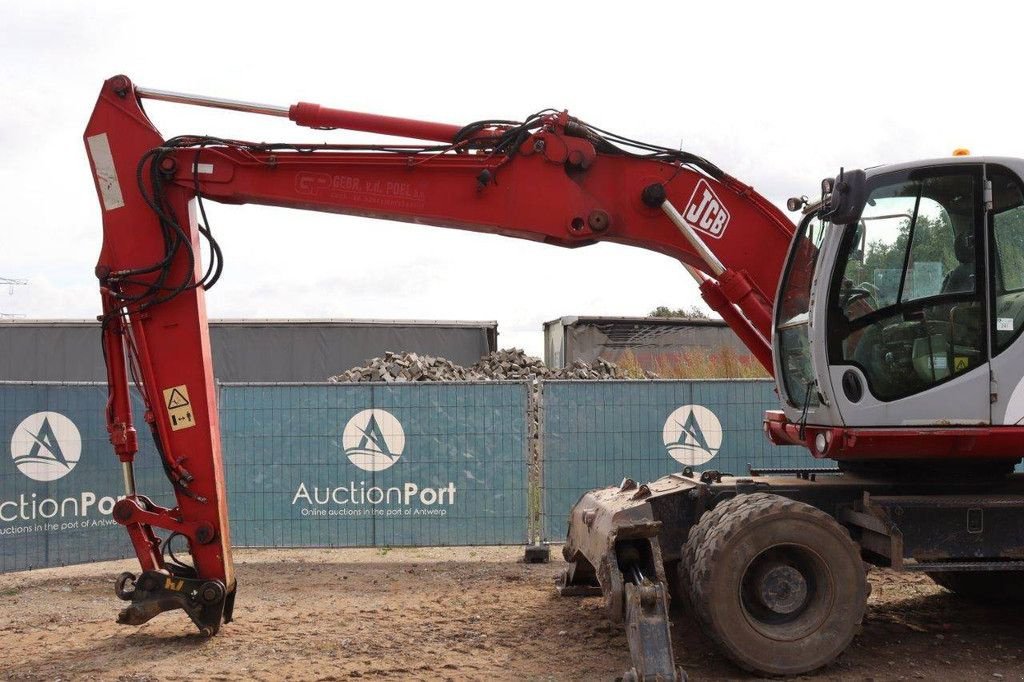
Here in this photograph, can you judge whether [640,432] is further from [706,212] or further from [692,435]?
[706,212]

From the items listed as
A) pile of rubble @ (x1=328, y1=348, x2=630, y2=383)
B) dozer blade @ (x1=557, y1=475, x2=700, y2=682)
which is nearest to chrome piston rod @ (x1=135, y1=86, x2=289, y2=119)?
dozer blade @ (x1=557, y1=475, x2=700, y2=682)

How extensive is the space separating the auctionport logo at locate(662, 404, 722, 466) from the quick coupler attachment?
5.70 metres

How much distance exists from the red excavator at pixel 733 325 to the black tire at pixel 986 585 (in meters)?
1.08

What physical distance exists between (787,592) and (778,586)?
8cm

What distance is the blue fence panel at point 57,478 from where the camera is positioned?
10.2 m

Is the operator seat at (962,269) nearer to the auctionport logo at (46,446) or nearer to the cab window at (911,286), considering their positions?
the cab window at (911,286)

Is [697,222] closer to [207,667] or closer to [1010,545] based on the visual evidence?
[1010,545]

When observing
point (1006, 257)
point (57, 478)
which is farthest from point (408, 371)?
point (1006, 257)

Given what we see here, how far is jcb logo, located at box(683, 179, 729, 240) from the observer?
280 inches

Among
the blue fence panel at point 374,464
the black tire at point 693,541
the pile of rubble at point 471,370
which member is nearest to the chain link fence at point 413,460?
the blue fence panel at point 374,464

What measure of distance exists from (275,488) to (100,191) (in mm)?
4795

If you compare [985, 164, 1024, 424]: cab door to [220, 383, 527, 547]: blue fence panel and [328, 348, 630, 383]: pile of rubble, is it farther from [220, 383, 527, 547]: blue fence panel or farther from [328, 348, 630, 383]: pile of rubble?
[328, 348, 630, 383]: pile of rubble

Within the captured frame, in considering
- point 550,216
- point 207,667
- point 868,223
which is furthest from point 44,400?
point 868,223

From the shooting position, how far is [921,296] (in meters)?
6.33
